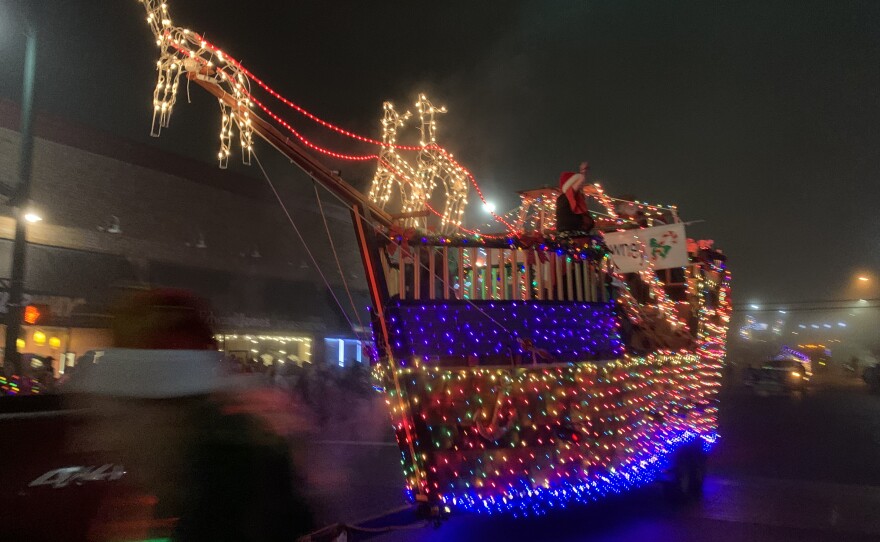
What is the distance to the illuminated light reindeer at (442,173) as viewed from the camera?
6121 millimetres

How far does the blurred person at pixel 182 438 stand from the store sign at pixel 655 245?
17.5ft

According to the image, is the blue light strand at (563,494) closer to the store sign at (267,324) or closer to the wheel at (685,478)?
the wheel at (685,478)

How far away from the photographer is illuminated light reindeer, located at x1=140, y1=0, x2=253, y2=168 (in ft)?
13.5

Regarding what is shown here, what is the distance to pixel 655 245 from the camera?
7.25 metres

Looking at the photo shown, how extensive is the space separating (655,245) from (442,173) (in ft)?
8.21

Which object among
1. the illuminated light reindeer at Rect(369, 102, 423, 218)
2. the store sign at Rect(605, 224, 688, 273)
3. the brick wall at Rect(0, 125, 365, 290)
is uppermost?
the brick wall at Rect(0, 125, 365, 290)

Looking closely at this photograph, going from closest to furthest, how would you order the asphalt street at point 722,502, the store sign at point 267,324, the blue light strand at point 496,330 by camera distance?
1. the blue light strand at point 496,330
2. the asphalt street at point 722,502
3. the store sign at point 267,324

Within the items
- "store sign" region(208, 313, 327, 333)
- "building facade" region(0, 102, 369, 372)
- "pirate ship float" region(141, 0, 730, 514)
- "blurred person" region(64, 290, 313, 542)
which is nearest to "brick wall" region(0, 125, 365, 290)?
"building facade" region(0, 102, 369, 372)

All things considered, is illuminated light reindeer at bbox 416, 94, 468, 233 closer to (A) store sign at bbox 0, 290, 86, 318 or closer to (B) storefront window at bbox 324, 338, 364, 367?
(A) store sign at bbox 0, 290, 86, 318

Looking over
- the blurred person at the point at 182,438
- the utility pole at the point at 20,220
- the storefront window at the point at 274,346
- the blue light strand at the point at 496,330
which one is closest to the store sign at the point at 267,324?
the storefront window at the point at 274,346

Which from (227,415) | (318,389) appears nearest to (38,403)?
(227,415)

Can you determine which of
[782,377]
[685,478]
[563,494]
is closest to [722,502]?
[685,478]

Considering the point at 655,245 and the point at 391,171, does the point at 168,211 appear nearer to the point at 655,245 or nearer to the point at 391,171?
the point at 391,171

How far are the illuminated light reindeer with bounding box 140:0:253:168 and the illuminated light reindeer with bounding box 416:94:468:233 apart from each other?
1.84m
